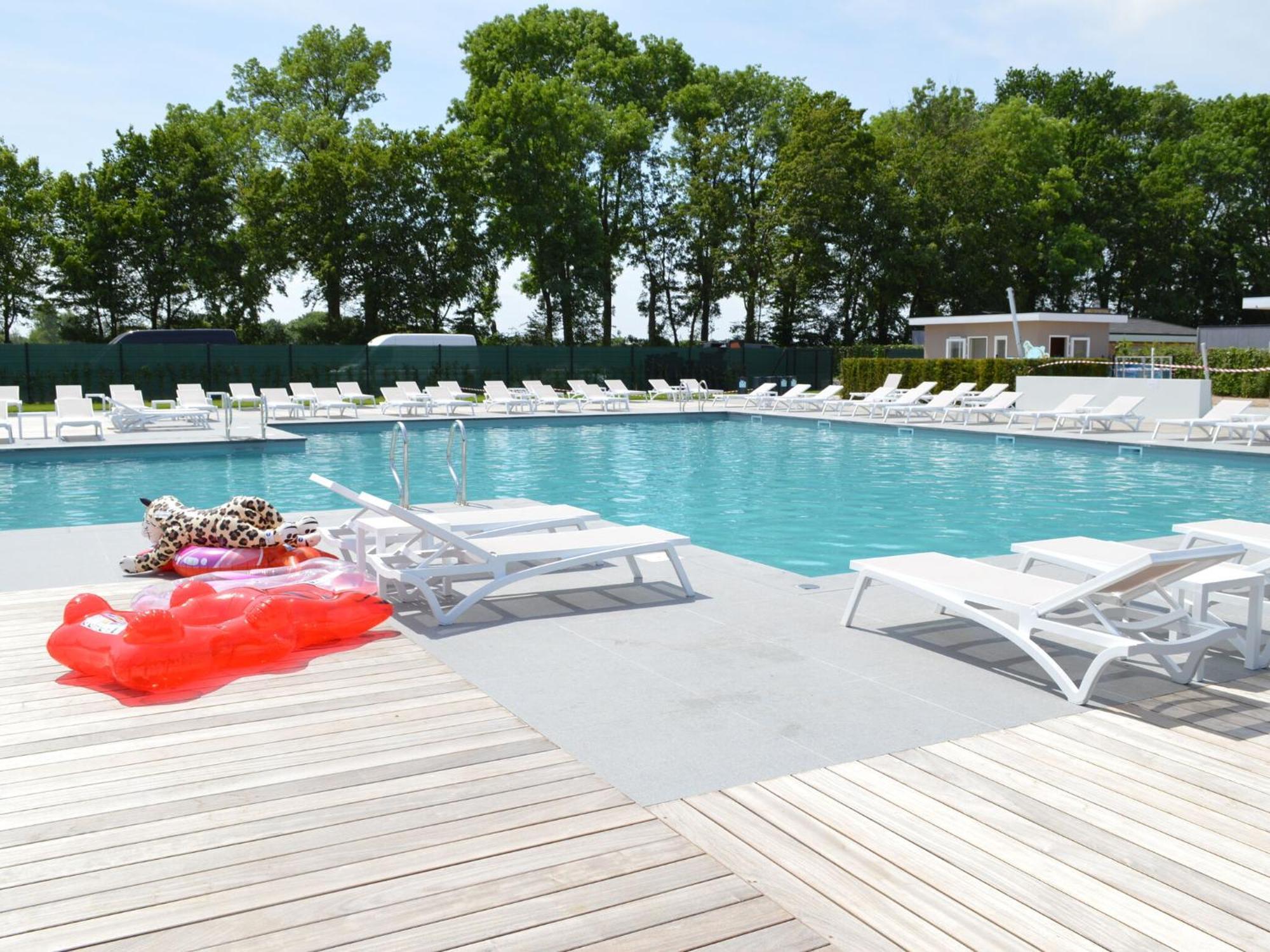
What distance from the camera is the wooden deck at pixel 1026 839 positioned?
7.86 ft

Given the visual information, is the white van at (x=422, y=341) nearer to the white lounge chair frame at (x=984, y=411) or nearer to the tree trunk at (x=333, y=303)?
the tree trunk at (x=333, y=303)

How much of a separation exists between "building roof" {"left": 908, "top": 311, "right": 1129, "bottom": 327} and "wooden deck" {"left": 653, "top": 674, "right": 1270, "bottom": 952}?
29.8m

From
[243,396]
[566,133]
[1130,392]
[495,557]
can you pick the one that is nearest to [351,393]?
[243,396]

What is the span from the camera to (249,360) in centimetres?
2720

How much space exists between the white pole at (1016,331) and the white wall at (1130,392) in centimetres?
622

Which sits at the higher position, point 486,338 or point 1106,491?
Answer: point 486,338

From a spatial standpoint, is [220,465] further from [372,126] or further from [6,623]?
[372,126]

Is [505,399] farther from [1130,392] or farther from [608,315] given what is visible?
[608,315]

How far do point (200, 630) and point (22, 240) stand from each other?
36.4m

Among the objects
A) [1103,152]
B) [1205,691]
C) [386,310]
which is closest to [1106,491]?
[1205,691]

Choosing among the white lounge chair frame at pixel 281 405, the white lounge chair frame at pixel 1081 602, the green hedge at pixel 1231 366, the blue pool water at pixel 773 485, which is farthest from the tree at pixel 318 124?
the white lounge chair frame at pixel 1081 602

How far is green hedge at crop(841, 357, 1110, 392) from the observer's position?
2422cm

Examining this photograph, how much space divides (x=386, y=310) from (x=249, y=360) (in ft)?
33.6

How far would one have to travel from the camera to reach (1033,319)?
31547mm
